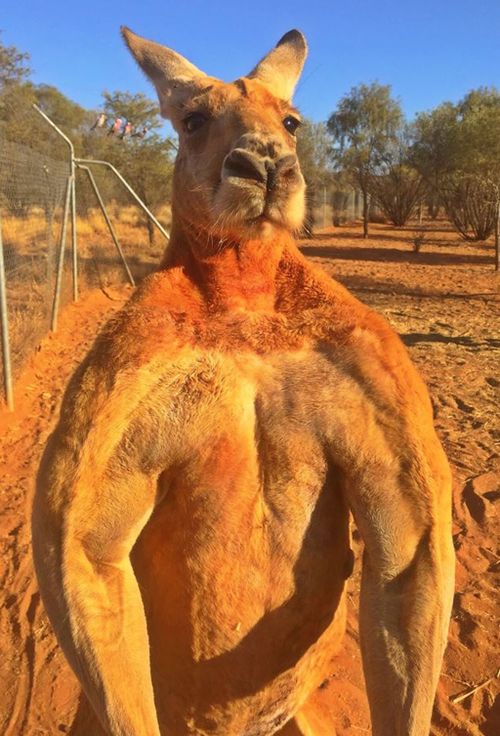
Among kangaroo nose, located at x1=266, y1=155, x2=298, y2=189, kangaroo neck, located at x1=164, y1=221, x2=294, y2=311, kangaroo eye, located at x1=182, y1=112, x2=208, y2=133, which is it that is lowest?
kangaroo neck, located at x1=164, y1=221, x2=294, y2=311

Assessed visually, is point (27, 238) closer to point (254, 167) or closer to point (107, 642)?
point (254, 167)

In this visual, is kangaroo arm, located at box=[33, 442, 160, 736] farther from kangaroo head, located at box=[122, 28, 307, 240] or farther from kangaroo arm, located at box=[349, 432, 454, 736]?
kangaroo head, located at box=[122, 28, 307, 240]

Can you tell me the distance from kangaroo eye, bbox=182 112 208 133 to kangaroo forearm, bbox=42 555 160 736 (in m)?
1.36

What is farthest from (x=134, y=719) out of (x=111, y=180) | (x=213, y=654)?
(x=111, y=180)

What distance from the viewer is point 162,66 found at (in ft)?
7.75

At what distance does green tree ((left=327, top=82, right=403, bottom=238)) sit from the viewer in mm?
34594

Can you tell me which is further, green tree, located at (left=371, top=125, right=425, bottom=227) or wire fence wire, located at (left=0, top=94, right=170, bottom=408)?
green tree, located at (left=371, top=125, right=425, bottom=227)

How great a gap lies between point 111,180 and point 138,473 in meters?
23.9

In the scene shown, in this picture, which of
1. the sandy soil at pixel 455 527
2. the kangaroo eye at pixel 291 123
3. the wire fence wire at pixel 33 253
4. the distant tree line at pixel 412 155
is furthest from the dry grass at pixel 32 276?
the distant tree line at pixel 412 155

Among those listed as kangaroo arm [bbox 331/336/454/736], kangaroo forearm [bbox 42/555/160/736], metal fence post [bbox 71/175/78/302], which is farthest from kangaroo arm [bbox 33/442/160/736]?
metal fence post [bbox 71/175/78/302]

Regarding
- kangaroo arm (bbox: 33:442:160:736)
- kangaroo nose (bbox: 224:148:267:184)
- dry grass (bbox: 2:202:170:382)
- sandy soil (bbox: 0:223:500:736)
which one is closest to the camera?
kangaroo arm (bbox: 33:442:160:736)

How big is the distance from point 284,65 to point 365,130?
35.4 metres

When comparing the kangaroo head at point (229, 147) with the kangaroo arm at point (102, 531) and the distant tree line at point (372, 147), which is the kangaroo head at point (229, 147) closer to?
the kangaroo arm at point (102, 531)

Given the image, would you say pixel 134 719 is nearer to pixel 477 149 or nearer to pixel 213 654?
pixel 213 654
